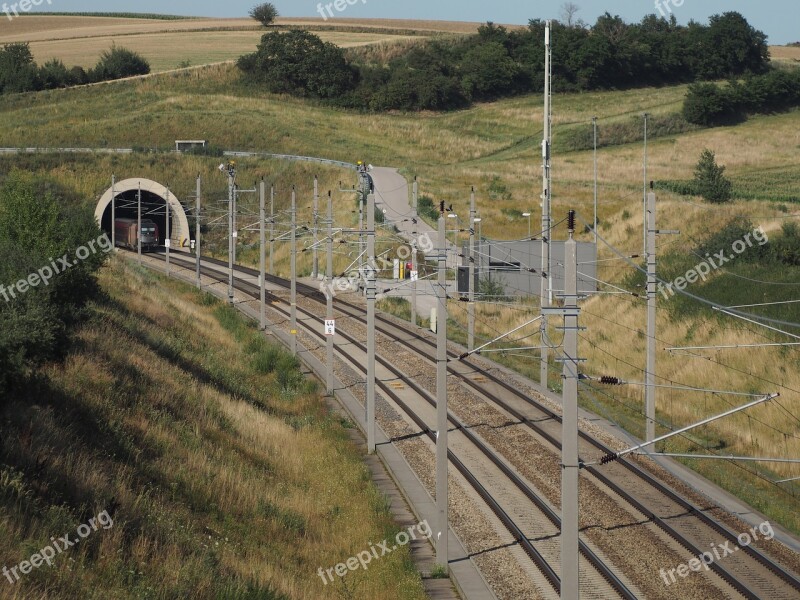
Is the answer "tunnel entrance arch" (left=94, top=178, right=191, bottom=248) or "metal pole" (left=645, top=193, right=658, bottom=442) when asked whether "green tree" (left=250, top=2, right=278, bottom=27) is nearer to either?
"tunnel entrance arch" (left=94, top=178, right=191, bottom=248)

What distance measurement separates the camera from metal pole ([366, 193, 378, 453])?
26766 mm

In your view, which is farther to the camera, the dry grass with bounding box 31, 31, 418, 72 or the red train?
the dry grass with bounding box 31, 31, 418, 72

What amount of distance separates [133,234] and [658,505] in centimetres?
5850

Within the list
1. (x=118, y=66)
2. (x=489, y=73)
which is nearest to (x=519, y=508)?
(x=489, y=73)

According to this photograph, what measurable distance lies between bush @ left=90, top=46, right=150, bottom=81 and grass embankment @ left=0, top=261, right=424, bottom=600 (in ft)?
369

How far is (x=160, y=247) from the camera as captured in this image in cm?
8188

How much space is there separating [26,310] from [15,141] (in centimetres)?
8949

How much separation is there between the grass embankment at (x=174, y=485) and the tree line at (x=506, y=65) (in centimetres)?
10390

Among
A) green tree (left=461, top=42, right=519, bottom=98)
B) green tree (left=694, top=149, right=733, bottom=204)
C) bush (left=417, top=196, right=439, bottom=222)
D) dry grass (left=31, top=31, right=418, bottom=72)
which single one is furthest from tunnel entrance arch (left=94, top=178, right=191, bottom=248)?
dry grass (left=31, top=31, right=418, bottom=72)

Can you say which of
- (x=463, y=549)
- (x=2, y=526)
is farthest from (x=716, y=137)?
(x=2, y=526)

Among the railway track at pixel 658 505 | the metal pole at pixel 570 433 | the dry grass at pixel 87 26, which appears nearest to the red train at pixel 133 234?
the railway track at pixel 658 505

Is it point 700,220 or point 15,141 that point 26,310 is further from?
point 15,141

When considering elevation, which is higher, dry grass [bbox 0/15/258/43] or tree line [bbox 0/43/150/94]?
dry grass [bbox 0/15/258/43]

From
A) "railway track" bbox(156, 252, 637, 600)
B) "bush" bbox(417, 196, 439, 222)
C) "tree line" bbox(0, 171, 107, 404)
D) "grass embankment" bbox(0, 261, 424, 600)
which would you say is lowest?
"railway track" bbox(156, 252, 637, 600)
